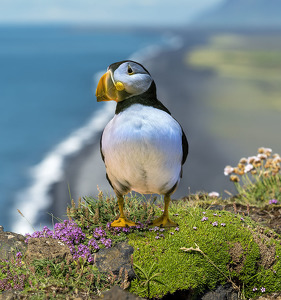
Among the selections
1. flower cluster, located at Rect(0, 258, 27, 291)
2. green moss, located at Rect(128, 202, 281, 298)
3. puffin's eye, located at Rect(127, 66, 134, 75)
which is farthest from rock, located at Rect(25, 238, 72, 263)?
puffin's eye, located at Rect(127, 66, 134, 75)

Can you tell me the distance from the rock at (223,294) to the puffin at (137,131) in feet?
4.50

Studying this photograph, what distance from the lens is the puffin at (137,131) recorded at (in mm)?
4477

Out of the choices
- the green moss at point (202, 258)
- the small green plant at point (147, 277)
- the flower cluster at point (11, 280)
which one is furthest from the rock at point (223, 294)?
the flower cluster at point (11, 280)

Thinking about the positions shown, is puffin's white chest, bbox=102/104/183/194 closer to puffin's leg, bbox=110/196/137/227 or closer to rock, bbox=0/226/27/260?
puffin's leg, bbox=110/196/137/227

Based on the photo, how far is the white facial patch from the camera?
4.54 m

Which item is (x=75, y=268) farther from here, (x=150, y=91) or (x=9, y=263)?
(x=150, y=91)

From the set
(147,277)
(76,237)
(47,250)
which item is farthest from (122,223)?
(47,250)

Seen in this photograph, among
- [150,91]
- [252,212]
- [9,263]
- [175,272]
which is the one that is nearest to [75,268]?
[9,263]

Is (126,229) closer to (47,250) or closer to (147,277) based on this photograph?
(147,277)

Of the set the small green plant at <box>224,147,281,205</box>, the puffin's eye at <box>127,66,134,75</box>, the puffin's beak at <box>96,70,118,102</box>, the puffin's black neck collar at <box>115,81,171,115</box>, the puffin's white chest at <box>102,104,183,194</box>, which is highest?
the puffin's eye at <box>127,66,134,75</box>

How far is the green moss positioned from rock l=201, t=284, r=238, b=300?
0.22 feet

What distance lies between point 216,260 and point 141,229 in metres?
0.90

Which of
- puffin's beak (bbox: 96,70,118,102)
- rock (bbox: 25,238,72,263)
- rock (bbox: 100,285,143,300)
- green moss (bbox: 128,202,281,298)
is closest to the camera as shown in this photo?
rock (bbox: 100,285,143,300)

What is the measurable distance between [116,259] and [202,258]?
972 mm
